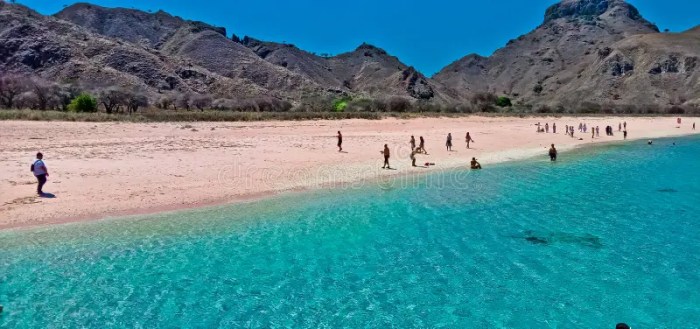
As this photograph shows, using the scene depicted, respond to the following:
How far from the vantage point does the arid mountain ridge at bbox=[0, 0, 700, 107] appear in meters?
74.2

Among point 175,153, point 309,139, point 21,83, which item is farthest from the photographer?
point 21,83

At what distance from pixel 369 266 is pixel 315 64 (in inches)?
5348

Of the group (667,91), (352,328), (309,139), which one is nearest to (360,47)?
(667,91)

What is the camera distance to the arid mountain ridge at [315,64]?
243ft

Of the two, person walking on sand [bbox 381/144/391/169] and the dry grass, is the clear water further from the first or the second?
the dry grass

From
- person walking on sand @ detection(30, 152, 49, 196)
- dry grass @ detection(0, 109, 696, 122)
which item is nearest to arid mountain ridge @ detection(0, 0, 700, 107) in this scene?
dry grass @ detection(0, 109, 696, 122)

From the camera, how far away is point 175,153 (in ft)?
78.6

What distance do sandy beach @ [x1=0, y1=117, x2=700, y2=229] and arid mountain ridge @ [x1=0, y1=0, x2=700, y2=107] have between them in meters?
36.5

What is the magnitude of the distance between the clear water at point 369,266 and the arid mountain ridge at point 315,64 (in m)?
56.1

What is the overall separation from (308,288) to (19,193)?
443 inches

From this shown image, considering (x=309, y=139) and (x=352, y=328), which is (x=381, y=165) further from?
(x=352, y=328)

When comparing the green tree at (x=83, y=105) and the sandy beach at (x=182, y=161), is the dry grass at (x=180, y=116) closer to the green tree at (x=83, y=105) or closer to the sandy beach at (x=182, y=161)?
the sandy beach at (x=182, y=161)

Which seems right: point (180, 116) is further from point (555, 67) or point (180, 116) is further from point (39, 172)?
point (555, 67)

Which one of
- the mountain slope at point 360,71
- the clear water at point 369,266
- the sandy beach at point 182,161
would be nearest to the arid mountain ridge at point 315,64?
the mountain slope at point 360,71
